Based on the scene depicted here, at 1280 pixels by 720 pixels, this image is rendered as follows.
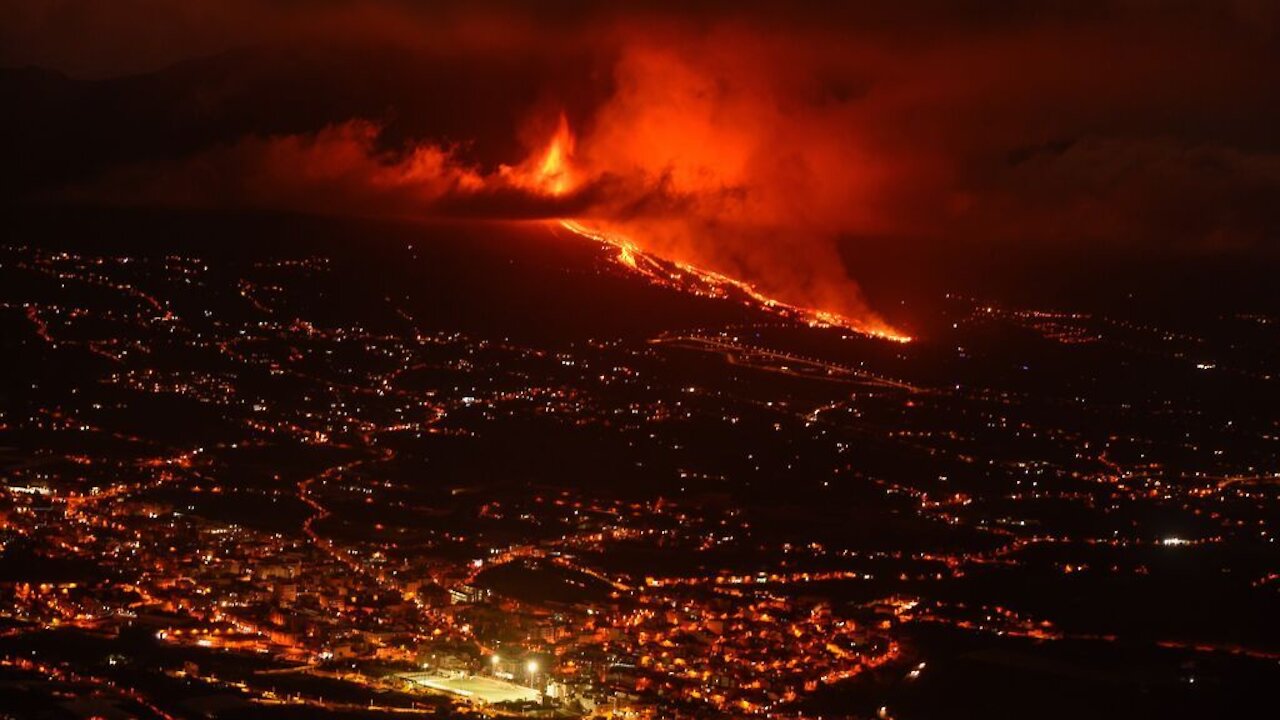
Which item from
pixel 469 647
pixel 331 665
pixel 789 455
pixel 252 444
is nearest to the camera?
pixel 331 665

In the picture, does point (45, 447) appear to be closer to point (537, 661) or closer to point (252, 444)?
point (252, 444)

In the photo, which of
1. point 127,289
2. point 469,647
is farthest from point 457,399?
point 469,647

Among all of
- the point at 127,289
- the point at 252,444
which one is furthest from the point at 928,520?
the point at 127,289

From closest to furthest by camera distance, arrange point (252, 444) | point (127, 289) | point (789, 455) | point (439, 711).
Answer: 1. point (439, 711)
2. point (252, 444)
3. point (789, 455)
4. point (127, 289)

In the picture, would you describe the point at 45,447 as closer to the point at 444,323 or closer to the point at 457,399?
the point at 457,399

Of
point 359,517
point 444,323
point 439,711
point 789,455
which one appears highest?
point 444,323

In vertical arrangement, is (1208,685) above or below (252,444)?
below

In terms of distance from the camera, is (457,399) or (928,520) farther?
(457,399)
